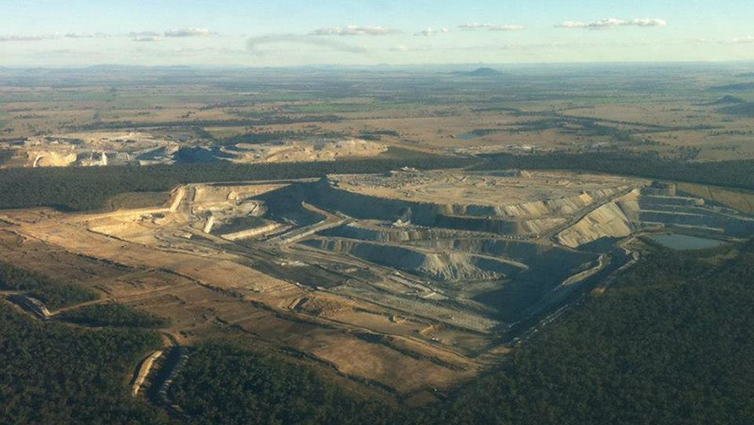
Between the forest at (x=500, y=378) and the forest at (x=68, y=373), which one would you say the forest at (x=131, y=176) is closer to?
the forest at (x=500, y=378)

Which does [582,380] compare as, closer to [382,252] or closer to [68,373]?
[68,373]

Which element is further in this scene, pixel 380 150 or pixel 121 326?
pixel 380 150

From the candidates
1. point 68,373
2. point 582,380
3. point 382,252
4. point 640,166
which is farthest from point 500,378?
point 640,166

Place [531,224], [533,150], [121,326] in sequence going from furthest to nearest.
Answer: [533,150]
[531,224]
[121,326]

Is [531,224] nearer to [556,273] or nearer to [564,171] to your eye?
[556,273]

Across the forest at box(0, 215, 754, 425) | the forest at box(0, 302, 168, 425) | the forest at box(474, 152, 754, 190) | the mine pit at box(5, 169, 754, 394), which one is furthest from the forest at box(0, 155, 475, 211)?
the forest at box(0, 302, 168, 425)

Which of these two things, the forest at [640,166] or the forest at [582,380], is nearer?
the forest at [582,380]

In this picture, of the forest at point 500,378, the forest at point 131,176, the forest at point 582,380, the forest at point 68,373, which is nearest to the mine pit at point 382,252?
the forest at point 582,380

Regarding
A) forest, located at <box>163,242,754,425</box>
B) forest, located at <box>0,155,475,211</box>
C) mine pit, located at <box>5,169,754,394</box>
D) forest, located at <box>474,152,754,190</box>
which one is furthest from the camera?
forest, located at <box>474,152,754,190</box>

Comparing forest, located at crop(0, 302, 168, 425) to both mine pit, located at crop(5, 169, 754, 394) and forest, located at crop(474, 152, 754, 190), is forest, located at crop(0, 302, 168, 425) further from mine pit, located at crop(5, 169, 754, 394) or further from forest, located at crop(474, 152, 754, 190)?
forest, located at crop(474, 152, 754, 190)

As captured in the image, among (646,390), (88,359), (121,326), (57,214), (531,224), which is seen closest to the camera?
(646,390)

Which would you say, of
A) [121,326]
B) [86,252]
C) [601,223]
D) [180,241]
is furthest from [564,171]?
[121,326]
